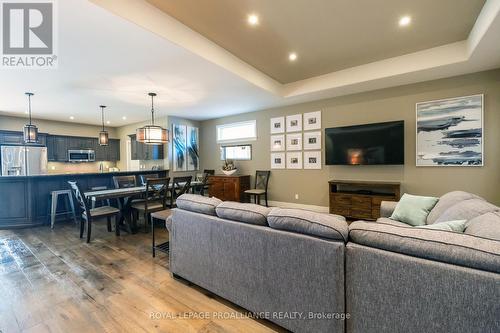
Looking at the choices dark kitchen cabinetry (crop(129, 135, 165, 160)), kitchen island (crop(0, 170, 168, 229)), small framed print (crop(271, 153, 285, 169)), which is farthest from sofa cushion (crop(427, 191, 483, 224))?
dark kitchen cabinetry (crop(129, 135, 165, 160))

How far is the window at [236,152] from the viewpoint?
6480 millimetres

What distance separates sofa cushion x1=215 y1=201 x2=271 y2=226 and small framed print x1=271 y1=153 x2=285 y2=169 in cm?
402

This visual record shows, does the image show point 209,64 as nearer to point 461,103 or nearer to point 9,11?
point 9,11

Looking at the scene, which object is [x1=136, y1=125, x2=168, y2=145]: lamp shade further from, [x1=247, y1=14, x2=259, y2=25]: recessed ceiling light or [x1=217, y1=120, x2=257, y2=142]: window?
[x1=217, y1=120, x2=257, y2=142]: window

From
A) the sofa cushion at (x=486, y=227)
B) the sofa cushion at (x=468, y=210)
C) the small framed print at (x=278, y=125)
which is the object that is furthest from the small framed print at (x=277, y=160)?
the sofa cushion at (x=486, y=227)

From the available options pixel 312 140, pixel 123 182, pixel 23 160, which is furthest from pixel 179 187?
pixel 23 160

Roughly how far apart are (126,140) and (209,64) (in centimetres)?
670

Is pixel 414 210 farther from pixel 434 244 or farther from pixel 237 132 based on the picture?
pixel 237 132

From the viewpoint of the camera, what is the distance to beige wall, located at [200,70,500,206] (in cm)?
364

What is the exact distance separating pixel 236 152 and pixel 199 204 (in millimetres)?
4653

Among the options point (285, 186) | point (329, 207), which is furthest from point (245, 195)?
point (329, 207)

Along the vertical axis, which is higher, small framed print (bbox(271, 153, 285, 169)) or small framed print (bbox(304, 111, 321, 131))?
small framed print (bbox(304, 111, 321, 131))

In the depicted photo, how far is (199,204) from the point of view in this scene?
2135 millimetres

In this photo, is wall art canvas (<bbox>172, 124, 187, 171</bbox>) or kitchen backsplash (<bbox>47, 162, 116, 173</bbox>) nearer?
wall art canvas (<bbox>172, 124, 187, 171</bbox>)
